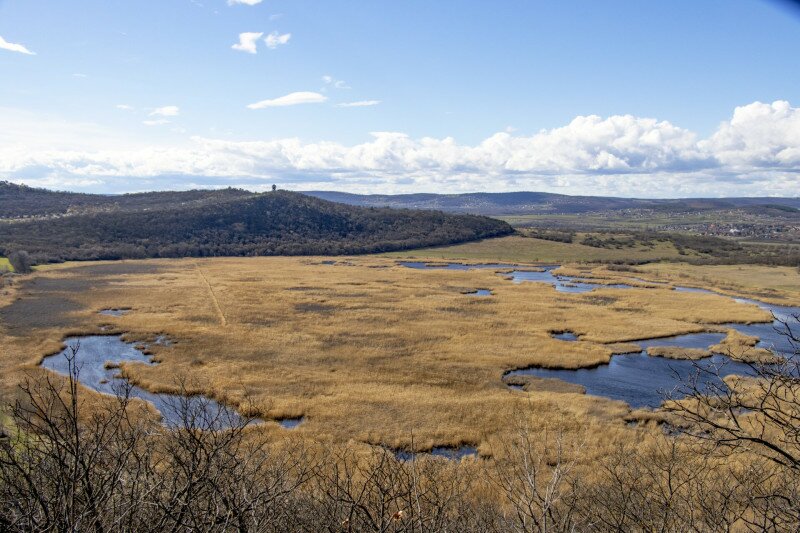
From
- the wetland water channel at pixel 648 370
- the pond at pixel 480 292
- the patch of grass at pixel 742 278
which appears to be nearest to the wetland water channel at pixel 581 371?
the wetland water channel at pixel 648 370

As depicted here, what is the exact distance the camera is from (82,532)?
6469 mm

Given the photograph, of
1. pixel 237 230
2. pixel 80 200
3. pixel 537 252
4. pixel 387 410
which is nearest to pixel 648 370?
pixel 387 410

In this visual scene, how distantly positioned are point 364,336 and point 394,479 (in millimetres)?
27489

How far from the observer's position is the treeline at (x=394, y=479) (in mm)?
7852

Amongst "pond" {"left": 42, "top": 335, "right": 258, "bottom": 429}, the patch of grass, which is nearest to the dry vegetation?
"pond" {"left": 42, "top": 335, "right": 258, "bottom": 429}

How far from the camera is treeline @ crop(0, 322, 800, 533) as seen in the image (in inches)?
309

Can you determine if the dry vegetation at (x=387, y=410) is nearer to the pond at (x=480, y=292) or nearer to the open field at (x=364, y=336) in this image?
the open field at (x=364, y=336)

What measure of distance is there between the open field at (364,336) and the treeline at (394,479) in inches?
116

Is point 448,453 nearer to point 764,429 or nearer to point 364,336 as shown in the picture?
point 764,429

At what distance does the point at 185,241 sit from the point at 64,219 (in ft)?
85.0

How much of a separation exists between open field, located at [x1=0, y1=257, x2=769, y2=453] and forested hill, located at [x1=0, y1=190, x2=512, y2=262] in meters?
26.3

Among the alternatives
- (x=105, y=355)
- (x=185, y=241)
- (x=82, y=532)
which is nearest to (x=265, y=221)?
(x=185, y=241)

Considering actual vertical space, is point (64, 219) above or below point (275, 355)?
above

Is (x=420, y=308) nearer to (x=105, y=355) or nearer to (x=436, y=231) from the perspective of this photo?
(x=105, y=355)
